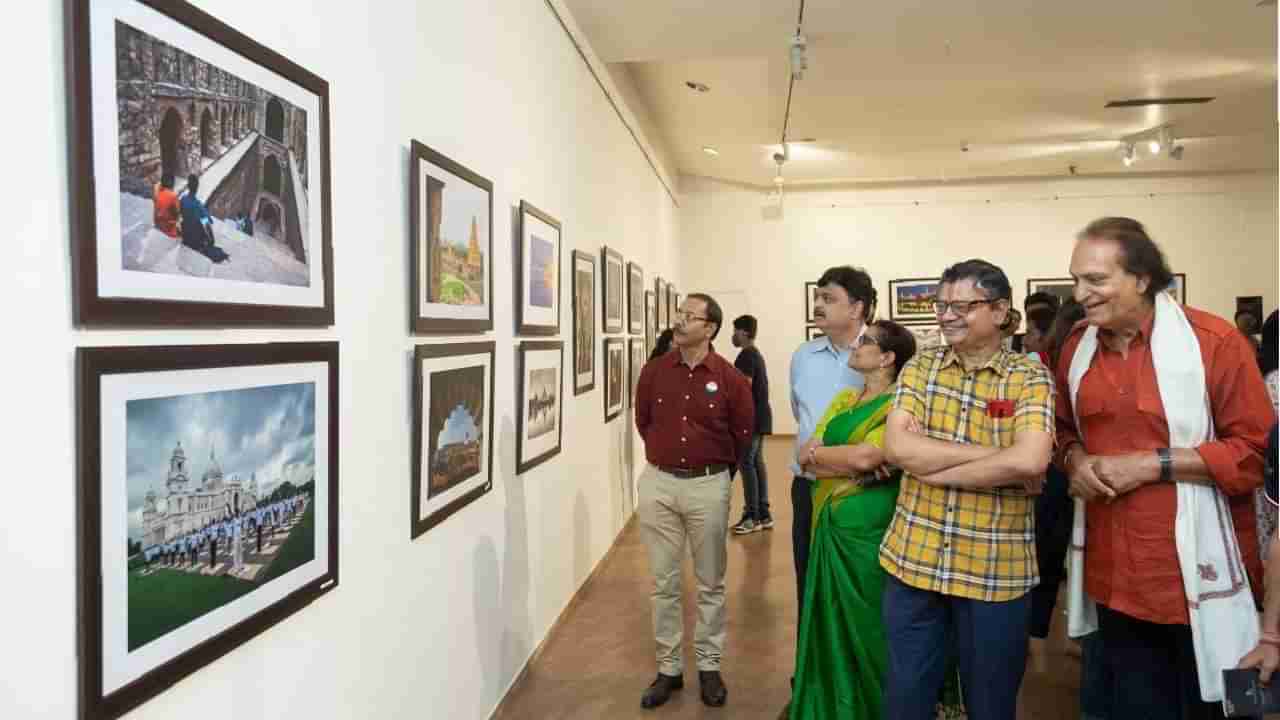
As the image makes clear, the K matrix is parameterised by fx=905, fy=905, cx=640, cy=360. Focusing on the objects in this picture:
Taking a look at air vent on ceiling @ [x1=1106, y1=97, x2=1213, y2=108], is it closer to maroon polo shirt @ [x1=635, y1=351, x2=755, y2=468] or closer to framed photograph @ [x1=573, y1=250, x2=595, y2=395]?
framed photograph @ [x1=573, y1=250, x2=595, y2=395]

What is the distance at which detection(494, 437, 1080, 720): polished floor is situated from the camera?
13.3 feet

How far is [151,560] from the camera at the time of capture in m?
1.64

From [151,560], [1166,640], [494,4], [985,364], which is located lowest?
[1166,640]

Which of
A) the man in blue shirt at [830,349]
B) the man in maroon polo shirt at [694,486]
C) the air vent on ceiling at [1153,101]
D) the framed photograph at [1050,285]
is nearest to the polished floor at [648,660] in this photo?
the man in maroon polo shirt at [694,486]

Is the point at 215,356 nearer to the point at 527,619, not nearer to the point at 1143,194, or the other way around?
the point at 527,619

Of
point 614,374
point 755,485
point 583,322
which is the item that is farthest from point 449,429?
point 755,485

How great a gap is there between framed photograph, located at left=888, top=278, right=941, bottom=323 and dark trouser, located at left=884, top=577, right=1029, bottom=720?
11690 mm

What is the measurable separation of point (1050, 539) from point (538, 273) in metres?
2.86

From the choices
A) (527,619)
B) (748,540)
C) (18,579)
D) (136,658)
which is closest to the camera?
(18,579)

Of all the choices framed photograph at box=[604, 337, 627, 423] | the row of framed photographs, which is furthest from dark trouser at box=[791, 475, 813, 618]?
the row of framed photographs

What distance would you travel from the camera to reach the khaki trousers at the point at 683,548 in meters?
4.09

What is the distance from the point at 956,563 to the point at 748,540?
16.3ft

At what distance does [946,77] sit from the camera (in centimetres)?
773

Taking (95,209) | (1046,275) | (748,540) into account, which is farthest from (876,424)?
(1046,275)
